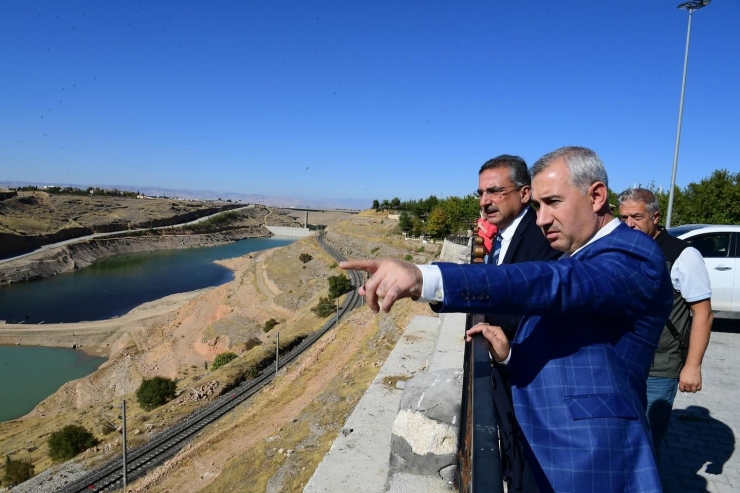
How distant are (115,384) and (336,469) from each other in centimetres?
3966

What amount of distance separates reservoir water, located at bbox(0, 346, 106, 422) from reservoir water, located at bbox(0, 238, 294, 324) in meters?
9.14

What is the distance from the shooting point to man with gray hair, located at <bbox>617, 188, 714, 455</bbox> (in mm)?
3178

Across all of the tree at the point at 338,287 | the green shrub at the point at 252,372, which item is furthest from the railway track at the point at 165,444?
the tree at the point at 338,287

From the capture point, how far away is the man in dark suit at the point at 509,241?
1.83m

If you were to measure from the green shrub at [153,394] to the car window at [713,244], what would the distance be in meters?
27.4

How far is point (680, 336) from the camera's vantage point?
A: 3.39m

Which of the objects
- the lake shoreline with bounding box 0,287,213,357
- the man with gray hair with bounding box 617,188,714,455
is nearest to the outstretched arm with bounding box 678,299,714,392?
the man with gray hair with bounding box 617,188,714,455

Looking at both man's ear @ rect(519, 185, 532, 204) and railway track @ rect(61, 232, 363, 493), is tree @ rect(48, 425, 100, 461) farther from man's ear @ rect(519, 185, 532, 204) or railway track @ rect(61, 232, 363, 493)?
man's ear @ rect(519, 185, 532, 204)

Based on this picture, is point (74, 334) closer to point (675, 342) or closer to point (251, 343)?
point (251, 343)

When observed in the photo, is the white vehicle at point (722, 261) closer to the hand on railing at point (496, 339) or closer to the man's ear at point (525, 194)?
the man's ear at point (525, 194)

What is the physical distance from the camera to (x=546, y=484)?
1527 millimetres

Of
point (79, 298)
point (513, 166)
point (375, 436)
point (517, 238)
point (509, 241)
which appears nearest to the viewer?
point (517, 238)

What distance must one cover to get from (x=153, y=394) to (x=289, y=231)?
114370mm

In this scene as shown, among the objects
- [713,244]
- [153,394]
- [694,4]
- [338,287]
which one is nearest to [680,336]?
[713,244]
